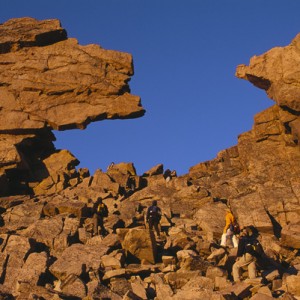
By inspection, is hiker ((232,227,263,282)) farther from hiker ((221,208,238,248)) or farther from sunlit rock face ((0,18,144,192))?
sunlit rock face ((0,18,144,192))

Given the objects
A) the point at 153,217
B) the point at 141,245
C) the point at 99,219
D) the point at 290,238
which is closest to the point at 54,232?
the point at 99,219

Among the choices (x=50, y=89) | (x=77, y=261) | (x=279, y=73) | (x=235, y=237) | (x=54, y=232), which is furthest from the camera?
(x=50, y=89)

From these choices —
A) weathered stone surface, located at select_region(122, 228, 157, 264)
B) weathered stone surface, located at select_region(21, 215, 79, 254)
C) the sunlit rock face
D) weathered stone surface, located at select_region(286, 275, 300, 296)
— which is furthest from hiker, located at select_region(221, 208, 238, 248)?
the sunlit rock face

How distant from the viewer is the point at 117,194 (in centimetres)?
4159

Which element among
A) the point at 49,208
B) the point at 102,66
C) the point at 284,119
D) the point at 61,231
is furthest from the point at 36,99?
the point at 284,119

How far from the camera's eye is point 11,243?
2995cm

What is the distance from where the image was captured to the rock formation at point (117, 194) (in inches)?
997

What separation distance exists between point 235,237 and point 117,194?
47.6 ft

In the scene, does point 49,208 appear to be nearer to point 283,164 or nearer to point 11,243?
point 11,243

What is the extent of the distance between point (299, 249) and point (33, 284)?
50.0 feet

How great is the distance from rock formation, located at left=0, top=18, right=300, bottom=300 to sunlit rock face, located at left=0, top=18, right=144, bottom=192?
0.34ft

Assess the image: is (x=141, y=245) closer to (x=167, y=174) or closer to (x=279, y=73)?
(x=167, y=174)

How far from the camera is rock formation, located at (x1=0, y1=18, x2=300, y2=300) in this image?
25.3 m

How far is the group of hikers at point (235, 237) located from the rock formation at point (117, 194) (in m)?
0.52
